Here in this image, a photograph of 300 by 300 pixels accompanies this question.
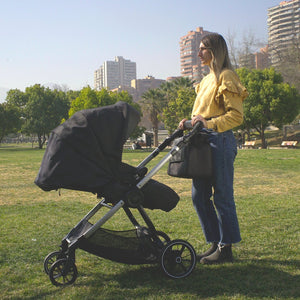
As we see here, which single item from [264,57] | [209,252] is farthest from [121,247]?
[264,57]

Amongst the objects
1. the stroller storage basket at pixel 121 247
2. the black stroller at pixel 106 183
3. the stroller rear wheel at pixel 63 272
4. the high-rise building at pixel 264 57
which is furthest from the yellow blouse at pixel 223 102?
the high-rise building at pixel 264 57

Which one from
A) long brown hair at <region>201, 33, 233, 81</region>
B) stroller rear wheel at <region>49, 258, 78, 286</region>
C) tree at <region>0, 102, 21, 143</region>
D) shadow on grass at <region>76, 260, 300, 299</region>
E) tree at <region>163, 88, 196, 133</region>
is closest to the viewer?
shadow on grass at <region>76, 260, 300, 299</region>

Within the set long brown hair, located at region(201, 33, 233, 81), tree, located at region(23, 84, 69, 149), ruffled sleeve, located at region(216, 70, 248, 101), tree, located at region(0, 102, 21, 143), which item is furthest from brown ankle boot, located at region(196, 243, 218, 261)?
tree, located at region(0, 102, 21, 143)

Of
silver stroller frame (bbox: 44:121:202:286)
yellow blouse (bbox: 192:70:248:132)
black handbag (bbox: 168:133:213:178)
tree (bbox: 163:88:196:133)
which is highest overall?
tree (bbox: 163:88:196:133)

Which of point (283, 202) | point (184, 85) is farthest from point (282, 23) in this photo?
point (283, 202)

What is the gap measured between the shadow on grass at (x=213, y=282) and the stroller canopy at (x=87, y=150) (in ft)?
2.62

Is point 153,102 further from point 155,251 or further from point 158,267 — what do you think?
point 155,251

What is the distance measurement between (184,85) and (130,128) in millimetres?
57090

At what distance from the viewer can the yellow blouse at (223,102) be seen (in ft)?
11.4

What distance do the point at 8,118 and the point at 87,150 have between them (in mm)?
62654

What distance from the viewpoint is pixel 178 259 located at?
336 cm

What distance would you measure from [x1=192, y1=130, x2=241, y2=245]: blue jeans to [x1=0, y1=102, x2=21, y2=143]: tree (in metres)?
62.2

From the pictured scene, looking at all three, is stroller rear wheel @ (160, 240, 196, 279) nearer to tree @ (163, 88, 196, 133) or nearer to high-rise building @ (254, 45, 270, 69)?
tree @ (163, 88, 196, 133)

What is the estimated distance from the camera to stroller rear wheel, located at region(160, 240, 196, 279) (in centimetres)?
336
